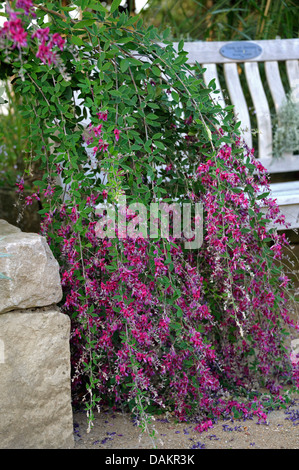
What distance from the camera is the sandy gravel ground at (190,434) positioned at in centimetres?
182

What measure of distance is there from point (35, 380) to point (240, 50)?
6.84ft

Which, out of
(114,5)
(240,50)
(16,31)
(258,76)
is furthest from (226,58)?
(16,31)

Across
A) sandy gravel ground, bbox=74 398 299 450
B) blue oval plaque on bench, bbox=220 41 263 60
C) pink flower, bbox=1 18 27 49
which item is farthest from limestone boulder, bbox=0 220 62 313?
blue oval plaque on bench, bbox=220 41 263 60

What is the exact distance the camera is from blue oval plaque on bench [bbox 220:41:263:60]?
300 cm

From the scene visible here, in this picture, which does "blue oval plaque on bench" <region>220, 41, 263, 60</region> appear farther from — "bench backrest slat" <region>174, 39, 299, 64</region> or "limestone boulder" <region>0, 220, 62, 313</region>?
"limestone boulder" <region>0, 220, 62, 313</region>

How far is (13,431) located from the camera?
166 cm

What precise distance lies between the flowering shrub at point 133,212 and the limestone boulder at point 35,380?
79mm

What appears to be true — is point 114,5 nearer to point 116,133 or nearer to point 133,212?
point 116,133

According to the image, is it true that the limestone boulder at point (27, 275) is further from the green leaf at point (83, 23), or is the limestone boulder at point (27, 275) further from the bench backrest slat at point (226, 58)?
the bench backrest slat at point (226, 58)

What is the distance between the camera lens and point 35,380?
1.68m

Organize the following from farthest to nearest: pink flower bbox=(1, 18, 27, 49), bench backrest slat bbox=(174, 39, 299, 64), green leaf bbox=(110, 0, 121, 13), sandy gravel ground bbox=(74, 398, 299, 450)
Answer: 1. bench backrest slat bbox=(174, 39, 299, 64)
2. sandy gravel ground bbox=(74, 398, 299, 450)
3. green leaf bbox=(110, 0, 121, 13)
4. pink flower bbox=(1, 18, 27, 49)

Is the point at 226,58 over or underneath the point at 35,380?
over

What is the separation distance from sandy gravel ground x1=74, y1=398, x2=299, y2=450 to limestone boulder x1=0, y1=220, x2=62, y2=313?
1.65 ft
